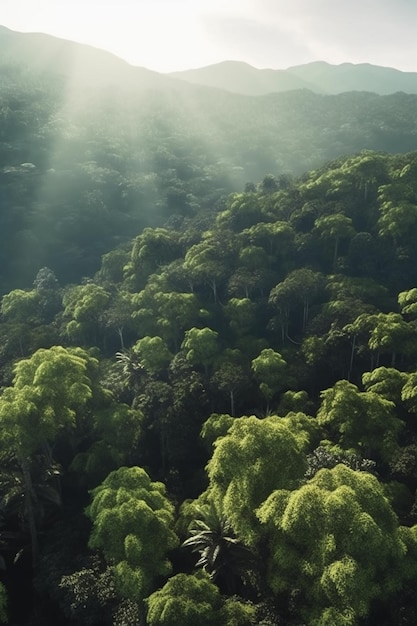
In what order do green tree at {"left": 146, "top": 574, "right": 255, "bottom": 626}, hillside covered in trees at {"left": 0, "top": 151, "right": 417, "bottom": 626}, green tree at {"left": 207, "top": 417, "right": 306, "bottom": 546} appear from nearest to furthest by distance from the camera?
1. green tree at {"left": 146, "top": 574, "right": 255, "bottom": 626}
2. hillside covered in trees at {"left": 0, "top": 151, "right": 417, "bottom": 626}
3. green tree at {"left": 207, "top": 417, "right": 306, "bottom": 546}

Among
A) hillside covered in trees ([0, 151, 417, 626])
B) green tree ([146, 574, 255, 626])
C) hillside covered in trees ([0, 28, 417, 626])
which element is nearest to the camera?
green tree ([146, 574, 255, 626])

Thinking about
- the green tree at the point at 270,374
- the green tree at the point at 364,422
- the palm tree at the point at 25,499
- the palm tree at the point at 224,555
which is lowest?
the palm tree at the point at 25,499

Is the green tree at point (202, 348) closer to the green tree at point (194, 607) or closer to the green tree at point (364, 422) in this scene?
the green tree at point (364, 422)

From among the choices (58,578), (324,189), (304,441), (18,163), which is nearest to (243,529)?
(304,441)

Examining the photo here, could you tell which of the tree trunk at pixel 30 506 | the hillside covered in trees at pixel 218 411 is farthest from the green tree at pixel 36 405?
the hillside covered in trees at pixel 218 411

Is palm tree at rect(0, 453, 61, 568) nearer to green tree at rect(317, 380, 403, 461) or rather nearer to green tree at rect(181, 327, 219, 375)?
green tree at rect(181, 327, 219, 375)

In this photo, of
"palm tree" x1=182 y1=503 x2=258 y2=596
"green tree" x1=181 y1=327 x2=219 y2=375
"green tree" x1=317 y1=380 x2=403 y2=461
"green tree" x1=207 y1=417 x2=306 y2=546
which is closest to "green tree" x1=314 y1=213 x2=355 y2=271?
"green tree" x1=181 y1=327 x2=219 y2=375

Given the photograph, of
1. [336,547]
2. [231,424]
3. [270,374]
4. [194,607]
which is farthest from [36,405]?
[336,547]

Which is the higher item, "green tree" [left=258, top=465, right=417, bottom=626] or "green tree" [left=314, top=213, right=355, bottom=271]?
"green tree" [left=314, top=213, right=355, bottom=271]

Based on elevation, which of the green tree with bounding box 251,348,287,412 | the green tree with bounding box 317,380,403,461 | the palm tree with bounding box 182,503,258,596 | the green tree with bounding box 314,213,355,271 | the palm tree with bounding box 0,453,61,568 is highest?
the green tree with bounding box 314,213,355,271
